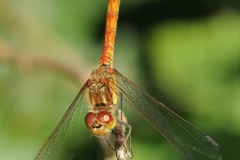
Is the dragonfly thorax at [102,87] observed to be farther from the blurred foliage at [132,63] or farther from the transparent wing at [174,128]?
the blurred foliage at [132,63]

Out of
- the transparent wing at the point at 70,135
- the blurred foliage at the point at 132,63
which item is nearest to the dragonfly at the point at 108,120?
the transparent wing at the point at 70,135

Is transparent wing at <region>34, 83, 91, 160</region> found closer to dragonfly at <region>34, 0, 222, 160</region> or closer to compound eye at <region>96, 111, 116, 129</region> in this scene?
dragonfly at <region>34, 0, 222, 160</region>

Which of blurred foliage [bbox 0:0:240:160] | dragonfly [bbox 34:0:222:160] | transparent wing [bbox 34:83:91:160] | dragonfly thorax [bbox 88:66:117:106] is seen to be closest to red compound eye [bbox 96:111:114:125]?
dragonfly [bbox 34:0:222:160]

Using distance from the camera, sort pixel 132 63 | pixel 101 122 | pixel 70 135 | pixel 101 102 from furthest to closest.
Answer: pixel 132 63 < pixel 70 135 < pixel 101 102 < pixel 101 122

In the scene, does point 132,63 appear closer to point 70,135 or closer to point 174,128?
point 70,135

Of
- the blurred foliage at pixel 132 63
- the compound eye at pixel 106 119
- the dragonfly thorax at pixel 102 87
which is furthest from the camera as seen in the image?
the blurred foliage at pixel 132 63

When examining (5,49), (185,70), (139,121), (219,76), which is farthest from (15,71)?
(219,76)

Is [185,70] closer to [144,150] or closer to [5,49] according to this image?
[144,150]

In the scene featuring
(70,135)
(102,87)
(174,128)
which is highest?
(102,87)

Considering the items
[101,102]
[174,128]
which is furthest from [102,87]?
[174,128]
